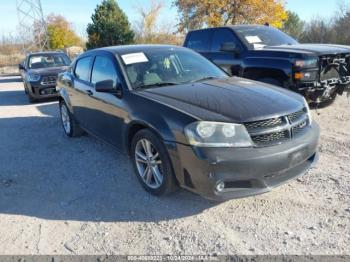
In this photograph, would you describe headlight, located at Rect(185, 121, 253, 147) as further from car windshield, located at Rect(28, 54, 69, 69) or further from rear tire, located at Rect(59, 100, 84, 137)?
car windshield, located at Rect(28, 54, 69, 69)

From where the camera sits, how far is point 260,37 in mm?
7586

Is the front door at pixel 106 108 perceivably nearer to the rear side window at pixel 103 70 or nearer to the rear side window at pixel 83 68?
the rear side window at pixel 103 70

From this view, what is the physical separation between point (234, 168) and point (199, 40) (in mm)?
6095

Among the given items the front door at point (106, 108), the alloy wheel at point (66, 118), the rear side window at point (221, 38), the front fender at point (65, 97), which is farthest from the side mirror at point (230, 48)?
the alloy wheel at point (66, 118)

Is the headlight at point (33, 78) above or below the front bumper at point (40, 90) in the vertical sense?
above

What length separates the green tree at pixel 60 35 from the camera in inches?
1647

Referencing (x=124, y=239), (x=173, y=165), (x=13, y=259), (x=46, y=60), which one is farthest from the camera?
(x=46, y=60)

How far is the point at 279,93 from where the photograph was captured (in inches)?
158

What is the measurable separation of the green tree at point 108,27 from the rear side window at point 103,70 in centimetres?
2672

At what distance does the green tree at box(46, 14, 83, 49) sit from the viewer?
1647 inches

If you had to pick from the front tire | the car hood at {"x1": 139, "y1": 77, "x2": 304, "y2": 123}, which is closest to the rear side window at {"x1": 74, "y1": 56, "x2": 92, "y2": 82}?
the car hood at {"x1": 139, "y1": 77, "x2": 304, "y2": 123}

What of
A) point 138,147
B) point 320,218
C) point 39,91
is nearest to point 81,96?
point 138,147

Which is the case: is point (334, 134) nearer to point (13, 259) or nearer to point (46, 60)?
point (13, 259)

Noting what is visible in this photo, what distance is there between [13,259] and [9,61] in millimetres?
39251
